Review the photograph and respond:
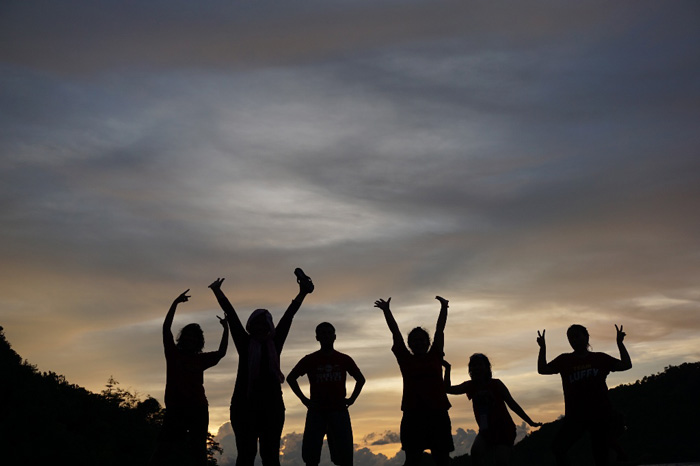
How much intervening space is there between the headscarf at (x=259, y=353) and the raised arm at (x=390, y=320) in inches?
84.2

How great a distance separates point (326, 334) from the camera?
10.8 m

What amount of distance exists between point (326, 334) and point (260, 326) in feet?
6.97

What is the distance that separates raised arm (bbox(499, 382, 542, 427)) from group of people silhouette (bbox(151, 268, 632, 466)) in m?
0.02

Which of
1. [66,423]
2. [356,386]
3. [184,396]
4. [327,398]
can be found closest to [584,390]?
[356,386]

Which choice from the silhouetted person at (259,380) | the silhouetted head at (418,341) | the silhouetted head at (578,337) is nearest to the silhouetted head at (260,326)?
the silhouetted person at (259,380)

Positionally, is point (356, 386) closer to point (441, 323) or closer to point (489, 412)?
point (441, 323)

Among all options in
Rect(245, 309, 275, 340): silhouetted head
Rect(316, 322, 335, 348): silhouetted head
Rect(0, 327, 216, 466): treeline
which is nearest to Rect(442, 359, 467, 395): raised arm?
Rect(316, 322, 335, 348): silhouetted head

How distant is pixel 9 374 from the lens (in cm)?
1465

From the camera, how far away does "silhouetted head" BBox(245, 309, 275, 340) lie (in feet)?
29.0

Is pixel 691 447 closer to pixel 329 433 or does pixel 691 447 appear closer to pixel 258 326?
pixel 329 433

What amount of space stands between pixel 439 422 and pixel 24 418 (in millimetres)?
7720

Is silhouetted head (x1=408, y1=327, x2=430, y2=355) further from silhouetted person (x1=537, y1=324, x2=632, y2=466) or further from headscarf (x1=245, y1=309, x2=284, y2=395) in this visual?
headscarf (x1=245, y1=309, x2=284, y2=395)

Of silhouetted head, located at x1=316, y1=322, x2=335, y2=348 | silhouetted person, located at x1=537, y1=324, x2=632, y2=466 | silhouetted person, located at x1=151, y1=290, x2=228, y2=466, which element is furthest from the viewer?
silhouetted head, located at x1=316, y1=322, x2=335, y2=348

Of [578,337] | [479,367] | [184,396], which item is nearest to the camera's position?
[184,396]
